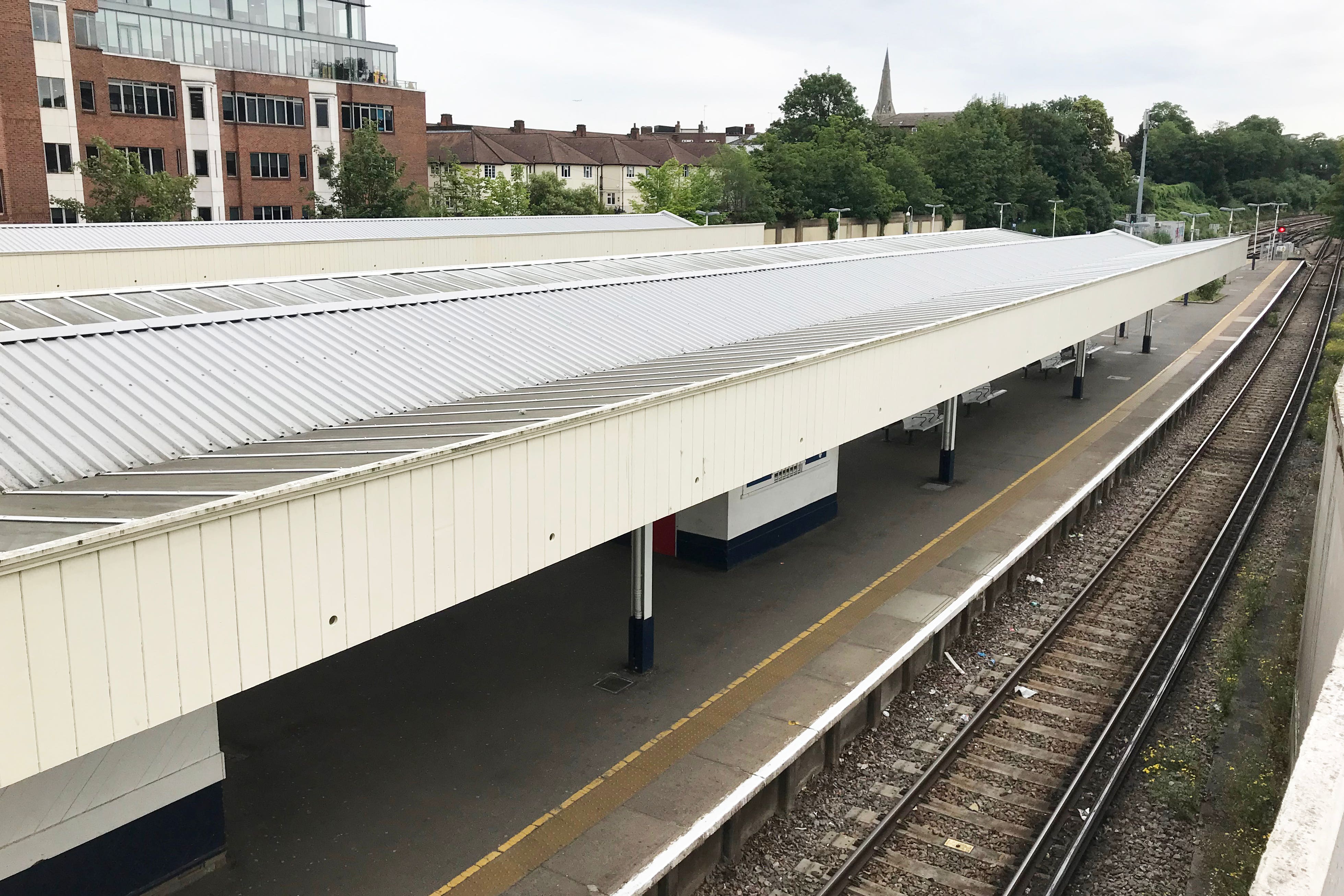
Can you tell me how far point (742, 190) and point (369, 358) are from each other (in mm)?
56436

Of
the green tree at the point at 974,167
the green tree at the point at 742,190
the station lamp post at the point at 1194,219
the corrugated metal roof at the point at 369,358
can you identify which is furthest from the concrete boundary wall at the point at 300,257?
the green tree at the point at 974,167

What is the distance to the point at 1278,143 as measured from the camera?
130 meters

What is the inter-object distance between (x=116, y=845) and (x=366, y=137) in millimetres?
41140

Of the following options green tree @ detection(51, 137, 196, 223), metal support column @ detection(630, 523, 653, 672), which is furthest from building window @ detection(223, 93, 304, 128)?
metal support column @ detection(630, 523, 653, 672)

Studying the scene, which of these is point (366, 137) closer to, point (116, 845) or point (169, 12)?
point (169, 12)

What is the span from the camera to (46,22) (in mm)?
42438

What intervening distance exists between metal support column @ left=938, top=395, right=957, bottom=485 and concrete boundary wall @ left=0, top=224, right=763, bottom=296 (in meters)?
10.6

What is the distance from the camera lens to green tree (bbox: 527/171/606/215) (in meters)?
58.0

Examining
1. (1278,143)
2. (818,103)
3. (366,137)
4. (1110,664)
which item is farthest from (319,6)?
(1278,143)

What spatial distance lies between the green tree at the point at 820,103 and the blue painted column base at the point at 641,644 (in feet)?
261

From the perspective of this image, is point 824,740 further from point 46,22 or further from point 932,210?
point 932,210

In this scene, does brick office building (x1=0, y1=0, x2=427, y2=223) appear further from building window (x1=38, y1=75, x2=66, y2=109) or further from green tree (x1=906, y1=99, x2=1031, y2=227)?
green tree (x1=906, y1=99, x2=1031, y2=227)

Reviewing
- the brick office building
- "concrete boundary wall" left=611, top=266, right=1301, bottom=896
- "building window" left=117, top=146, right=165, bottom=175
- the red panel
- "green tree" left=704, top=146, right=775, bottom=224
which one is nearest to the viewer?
"concrete boundary wall" left=611, top=266, right=1301, bottom=896

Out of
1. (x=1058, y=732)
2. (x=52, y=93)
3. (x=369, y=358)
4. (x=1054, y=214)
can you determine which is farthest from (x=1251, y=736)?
(x=1054, y=214)
